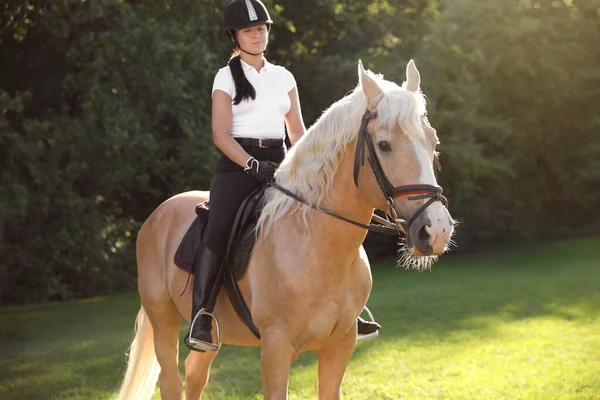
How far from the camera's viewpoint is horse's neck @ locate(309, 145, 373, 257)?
464cm

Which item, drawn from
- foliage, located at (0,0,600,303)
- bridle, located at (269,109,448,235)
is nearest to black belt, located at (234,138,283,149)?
bridle, located at (269,109,448,235)

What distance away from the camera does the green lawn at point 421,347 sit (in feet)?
30.8

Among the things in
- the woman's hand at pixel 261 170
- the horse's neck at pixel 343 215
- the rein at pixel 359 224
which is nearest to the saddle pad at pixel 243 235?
the woman's hand at pixel 261 170

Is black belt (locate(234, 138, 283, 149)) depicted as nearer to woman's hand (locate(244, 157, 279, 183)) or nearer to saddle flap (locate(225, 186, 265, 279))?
woman's hand (locate(244, 157, 279, 183))

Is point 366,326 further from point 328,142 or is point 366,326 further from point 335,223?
point 328,142

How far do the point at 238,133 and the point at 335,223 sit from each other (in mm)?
1003

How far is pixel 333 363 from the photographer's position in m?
4.97

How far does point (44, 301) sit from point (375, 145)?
18.4 meters

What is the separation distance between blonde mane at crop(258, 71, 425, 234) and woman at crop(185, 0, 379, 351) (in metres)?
0.25

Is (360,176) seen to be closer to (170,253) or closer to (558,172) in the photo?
(170,253)

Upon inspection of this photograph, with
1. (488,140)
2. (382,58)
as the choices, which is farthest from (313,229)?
(488,140)

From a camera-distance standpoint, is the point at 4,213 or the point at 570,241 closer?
the point at 4,213

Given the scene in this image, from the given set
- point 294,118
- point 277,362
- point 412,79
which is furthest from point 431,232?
point 294,118

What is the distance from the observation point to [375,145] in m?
4.30
